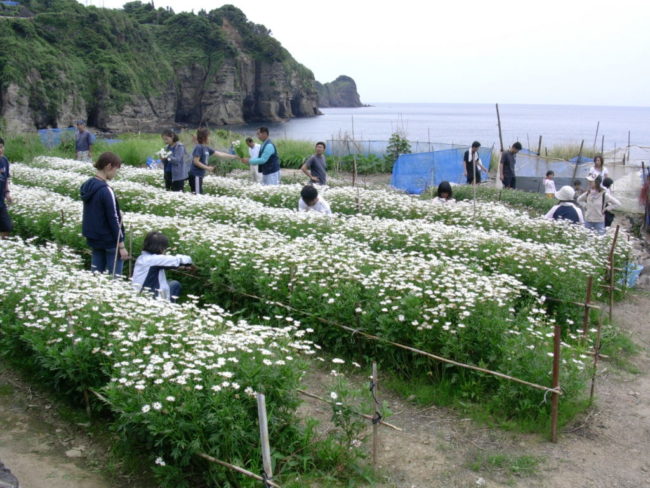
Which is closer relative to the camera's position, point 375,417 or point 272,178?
point 375,417

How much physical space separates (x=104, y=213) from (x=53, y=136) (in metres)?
19.1

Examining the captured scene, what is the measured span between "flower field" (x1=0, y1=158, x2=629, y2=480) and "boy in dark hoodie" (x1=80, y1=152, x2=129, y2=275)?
391 millimetres

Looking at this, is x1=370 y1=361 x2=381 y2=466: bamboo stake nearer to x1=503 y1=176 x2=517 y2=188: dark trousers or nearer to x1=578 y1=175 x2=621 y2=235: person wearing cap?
x1=578 y1=175 x2=621 y2=235: person wearing cap

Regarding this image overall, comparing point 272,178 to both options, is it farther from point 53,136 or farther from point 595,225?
point 53,136

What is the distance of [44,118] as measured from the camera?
221 feet

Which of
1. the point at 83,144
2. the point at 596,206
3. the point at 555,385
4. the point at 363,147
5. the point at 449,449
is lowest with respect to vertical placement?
the point at 449,449

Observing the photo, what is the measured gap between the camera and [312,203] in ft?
31.1

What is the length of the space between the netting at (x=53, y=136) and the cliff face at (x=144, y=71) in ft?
85.3

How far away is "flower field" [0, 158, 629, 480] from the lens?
407cm

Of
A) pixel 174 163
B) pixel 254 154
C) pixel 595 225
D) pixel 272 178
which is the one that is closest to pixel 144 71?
pixel 254 154

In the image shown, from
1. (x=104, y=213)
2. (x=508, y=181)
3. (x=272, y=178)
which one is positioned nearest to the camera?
(x=104, y=213)

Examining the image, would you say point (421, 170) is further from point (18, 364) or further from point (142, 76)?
point (142, 76)

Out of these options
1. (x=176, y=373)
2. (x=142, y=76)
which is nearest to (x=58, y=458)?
(x=176, y=373)

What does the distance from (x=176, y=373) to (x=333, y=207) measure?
7846 millimetres
